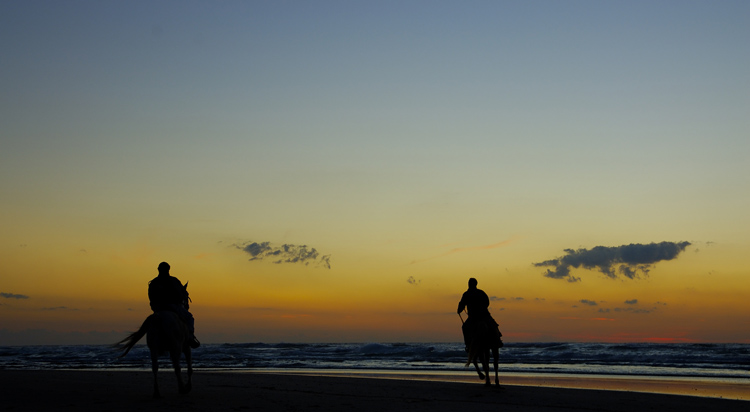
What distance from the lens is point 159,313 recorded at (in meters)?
10.7

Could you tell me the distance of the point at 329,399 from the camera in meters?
11.2

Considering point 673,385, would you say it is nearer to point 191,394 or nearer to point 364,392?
point 364,392

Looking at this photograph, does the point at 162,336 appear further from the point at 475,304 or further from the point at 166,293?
the point at 475,304

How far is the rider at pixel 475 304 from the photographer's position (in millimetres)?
13727

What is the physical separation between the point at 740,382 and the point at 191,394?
54.7 feet

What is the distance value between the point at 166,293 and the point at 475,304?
22.3 ft

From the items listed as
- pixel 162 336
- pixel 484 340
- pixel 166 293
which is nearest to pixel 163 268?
pixel 166 293

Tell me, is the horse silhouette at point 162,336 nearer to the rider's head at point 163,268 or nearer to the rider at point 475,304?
the rider's head at point 163,268

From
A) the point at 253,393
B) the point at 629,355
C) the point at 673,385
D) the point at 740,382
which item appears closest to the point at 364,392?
the point at 253,393

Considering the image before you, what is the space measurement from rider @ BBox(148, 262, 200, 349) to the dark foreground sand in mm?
1581

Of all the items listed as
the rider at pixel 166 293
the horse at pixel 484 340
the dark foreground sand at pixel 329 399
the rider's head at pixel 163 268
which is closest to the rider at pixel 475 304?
the horse at pixel 484 340

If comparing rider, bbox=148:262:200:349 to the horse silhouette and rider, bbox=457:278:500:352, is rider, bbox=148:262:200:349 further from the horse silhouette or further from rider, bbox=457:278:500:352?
rider, bbox=457:278:500:352

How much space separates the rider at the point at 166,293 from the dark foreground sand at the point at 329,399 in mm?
1581

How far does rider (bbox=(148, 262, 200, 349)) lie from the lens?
36.2 ft
